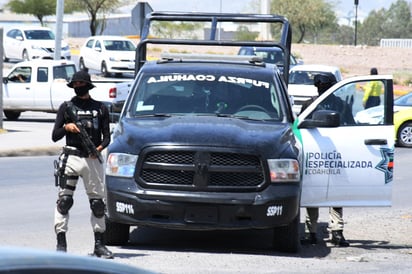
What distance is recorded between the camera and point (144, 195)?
32.8ft

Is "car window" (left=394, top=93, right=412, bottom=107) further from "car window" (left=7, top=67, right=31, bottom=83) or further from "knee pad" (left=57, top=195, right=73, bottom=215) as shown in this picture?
"knee pad" (left=57, top=195, right=73, bottom=215)

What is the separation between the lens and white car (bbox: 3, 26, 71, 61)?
46.2 meters

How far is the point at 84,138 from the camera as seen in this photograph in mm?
9461

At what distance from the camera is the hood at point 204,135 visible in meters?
10.1

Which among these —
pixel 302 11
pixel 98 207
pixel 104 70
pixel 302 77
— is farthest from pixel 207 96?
pixel 302 11

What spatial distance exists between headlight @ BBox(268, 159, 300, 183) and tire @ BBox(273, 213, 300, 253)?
18.7 inches

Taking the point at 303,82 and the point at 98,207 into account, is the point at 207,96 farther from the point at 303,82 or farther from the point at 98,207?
the point at 303,82

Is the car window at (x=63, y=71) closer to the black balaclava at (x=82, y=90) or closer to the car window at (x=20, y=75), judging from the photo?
the car window at (x=20, y=75)

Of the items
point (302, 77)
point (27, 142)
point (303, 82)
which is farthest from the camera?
point (302, 77)

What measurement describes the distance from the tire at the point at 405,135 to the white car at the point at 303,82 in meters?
4.81

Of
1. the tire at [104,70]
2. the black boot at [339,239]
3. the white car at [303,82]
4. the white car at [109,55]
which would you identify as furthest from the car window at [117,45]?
the black boot at [339,239]

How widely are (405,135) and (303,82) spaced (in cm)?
655

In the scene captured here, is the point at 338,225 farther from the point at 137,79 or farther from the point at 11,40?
the point at 11,40

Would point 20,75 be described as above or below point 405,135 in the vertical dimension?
above
